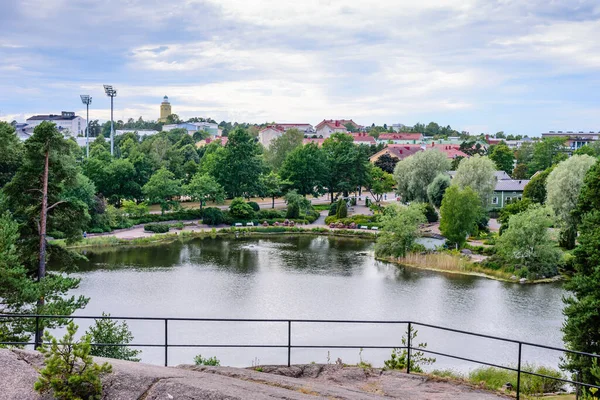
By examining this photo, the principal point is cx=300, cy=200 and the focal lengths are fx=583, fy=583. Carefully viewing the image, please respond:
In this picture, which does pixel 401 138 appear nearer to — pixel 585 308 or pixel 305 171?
pixel 305 171

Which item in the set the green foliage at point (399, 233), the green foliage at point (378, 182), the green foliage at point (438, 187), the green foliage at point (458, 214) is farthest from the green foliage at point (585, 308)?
the green foliage at point (378, 182)

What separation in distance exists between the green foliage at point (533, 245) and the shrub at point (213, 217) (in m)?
22.4

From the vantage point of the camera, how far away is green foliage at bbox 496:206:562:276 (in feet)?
93.2

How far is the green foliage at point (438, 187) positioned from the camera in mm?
45062

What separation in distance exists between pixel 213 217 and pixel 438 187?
57.2ft

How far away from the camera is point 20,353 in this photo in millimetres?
6422

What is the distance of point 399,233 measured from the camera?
32.8 metres

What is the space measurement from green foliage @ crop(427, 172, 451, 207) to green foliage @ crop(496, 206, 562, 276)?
15.9m

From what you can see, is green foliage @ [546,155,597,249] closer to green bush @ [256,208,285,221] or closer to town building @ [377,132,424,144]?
green bush @ [256,208,285,221]

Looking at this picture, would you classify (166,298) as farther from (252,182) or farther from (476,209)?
(252,182)

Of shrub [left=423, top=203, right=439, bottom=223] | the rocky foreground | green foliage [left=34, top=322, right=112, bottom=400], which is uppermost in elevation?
green foliage [left=34, top=322, right=112, bottom=400]

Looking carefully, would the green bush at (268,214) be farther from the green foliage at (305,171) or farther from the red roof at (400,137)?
the red roof at (400,137)

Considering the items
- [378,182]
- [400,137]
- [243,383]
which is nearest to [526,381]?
[243,383]

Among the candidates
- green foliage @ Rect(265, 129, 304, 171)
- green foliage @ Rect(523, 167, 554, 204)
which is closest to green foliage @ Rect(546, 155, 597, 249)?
green foliage @ Rect(523, 167, 554, 204)
